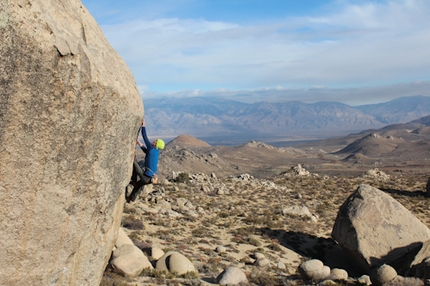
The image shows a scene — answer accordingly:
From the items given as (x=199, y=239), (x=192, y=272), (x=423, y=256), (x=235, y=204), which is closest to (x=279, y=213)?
(x=235, y=204)

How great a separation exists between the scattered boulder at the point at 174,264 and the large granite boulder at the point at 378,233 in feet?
21.2

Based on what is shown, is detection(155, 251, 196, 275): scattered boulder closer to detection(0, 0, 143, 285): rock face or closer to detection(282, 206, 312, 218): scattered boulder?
detection(0, 0, 143, 285): rock face

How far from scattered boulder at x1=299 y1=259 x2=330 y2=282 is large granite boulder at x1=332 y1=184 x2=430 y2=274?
2.87 metres

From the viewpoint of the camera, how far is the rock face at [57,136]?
488 cm

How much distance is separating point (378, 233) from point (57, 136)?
12107 millimetres

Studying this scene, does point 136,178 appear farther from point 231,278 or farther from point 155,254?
point 155,254

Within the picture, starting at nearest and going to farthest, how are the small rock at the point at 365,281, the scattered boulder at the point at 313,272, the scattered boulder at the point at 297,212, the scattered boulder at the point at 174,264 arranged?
1. the scattered boulder at the point at 174,264
2. the small rock at the point at 365,281
3. the scattered boulder at the point at 313,272
4. the scattered boulder at the point at 297,212

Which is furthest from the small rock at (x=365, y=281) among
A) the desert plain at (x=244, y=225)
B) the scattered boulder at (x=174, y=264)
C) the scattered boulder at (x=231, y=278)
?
the scattered boulder at (x=174, y=264)

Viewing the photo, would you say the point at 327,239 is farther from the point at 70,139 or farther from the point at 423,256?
the point at 70,139

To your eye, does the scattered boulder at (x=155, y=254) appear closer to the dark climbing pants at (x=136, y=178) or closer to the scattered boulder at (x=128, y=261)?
the scattered boulder at (x=128, y=261)

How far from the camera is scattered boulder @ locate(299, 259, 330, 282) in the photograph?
11234 millimetres

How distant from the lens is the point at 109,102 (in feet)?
19.1

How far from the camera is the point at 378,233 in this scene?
1373 centimetres

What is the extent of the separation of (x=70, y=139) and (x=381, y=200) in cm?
1252
